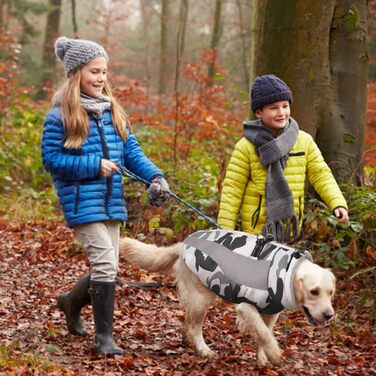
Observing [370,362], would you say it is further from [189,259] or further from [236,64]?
[236,64]

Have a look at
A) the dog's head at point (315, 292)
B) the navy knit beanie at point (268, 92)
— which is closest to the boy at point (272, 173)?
the navy knit beanie at point (268, 92)

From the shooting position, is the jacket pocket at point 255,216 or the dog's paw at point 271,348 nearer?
the dog's paw at point 271,348

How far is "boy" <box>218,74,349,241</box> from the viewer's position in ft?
16.1

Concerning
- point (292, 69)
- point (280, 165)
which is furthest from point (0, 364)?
point (292, 69)

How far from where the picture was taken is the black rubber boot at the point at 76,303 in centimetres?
526

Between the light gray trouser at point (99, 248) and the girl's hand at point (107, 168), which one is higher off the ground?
the girl's hand at point (107, 168)

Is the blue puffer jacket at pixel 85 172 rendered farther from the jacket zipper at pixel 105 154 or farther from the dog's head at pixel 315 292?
the dog's head at pixel 315 292

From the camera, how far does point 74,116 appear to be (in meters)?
4.81

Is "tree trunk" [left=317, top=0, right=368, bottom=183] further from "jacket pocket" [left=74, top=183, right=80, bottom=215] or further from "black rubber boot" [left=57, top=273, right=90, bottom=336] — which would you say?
"jacket pocket" [left=74, top=183, right=80, bottom=215]

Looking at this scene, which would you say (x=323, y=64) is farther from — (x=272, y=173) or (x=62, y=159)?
(x=62, y=159)

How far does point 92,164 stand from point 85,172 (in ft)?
0.25

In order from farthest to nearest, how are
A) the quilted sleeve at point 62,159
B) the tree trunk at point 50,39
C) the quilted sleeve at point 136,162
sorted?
the tree trunk at point 50,39
the quilted sleeve at point 136,162
the quilted sleeve at point 62,159

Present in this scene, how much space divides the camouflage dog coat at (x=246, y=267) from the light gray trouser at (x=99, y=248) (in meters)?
0.56

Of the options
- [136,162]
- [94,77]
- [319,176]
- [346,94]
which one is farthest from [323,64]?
[94,77]
